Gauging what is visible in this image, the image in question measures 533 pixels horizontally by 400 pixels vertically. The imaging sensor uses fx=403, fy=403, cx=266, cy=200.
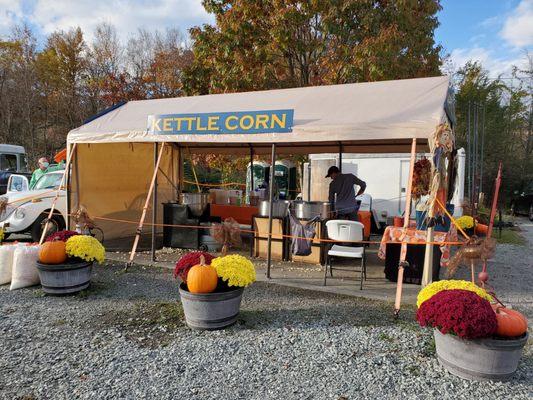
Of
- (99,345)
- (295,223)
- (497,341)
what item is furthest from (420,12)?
(99,345)

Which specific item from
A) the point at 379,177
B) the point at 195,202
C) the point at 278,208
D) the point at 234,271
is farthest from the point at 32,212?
the point at 379,177

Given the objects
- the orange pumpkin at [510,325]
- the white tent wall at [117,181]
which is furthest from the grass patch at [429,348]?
the white tent wall at [117,181]

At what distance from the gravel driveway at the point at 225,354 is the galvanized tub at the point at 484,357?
0.28 feet

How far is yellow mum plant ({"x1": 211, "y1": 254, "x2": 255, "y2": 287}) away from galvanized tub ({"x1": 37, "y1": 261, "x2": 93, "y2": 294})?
223 cm

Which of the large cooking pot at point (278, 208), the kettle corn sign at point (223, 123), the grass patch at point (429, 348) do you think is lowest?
the grass patch at point (429, 348)

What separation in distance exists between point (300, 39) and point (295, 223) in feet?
26.3

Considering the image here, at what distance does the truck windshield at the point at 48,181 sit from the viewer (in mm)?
9812

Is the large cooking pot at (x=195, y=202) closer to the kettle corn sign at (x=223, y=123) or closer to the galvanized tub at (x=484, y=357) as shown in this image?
the kettle corn sign at (x=223, y=123)

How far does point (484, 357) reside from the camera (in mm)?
3170

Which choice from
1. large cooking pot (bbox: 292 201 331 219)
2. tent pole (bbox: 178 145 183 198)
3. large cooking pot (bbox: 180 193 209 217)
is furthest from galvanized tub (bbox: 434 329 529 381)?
tent pole (bbox: 178 145 183 198)

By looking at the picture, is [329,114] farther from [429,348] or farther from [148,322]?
A: [148,322]

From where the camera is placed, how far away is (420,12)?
13.0m

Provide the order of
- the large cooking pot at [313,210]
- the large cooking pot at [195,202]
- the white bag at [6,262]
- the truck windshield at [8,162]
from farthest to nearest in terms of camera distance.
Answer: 1. the truck windshield at [8,162]
2. the large cooking pot at [195,202]
3. the large cooking pot at [313,210]
4. the white bag at [6,262]

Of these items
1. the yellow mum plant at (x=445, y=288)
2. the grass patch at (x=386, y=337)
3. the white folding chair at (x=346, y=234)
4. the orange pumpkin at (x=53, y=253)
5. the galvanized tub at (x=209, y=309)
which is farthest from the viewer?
the white folding chair at (x=346, y=234)
